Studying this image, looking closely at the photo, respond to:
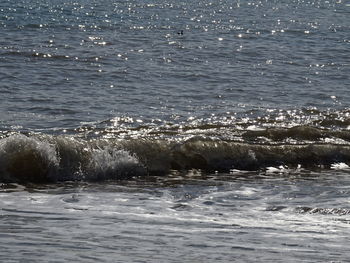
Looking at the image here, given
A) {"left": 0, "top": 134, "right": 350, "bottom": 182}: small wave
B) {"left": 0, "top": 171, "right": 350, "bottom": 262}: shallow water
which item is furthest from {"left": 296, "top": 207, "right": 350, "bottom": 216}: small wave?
{"left": 0, "top": 134, "right": 350, "bottom": 182}: small wave

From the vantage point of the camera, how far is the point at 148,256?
17.6 ft

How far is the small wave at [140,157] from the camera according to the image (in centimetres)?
927

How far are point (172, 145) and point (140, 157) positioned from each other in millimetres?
620

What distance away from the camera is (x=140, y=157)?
9992 mm

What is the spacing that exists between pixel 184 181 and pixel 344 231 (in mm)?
3058

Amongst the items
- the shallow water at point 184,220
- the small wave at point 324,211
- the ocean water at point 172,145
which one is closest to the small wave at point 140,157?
the ocean water at point 172,145

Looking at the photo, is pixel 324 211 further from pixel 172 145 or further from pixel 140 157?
pixel 172 145

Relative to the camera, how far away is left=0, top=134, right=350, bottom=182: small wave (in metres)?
9.27

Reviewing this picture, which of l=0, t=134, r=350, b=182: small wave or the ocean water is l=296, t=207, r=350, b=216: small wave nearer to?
the ocean water

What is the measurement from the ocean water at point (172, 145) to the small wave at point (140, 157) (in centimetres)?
2

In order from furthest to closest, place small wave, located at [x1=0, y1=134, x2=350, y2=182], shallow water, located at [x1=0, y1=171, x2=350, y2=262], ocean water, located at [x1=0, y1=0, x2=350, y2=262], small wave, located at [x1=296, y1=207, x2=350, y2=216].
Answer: small wave, located at [x1=0, y1=134, x2=350, y2=182], small wave, located at [x1=296, y1=207, x2=350, y2=216], ocean water, located at [x1=0, y1=0, x2=350, y2=262], shallow water, located at [x1=0, y1=171, x2=350, y2=262]

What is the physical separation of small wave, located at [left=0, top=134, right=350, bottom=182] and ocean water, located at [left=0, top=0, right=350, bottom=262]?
2 centimetres

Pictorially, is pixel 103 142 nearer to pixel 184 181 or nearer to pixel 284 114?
pixel 184 181

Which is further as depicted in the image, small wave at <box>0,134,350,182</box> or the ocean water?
small wave at <box>0,134,350,182</box>
